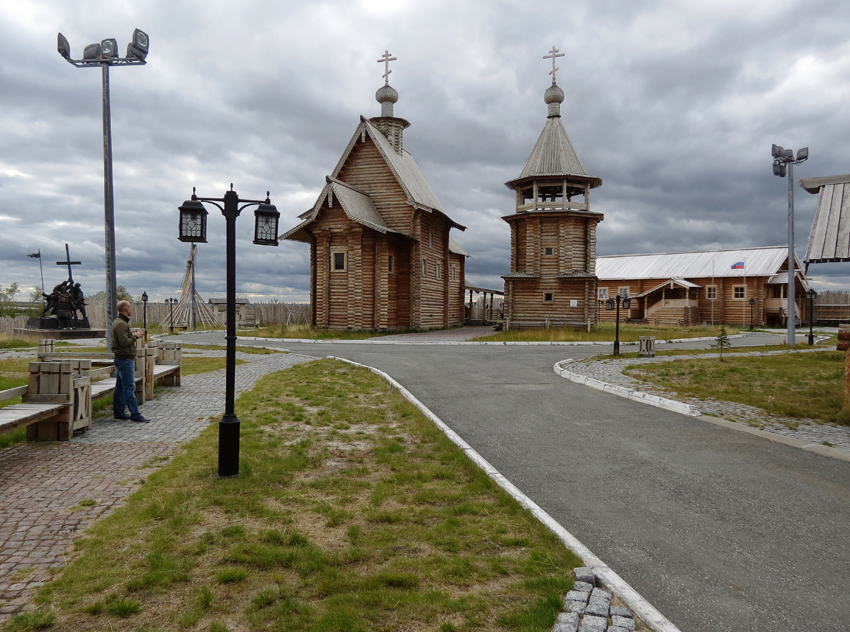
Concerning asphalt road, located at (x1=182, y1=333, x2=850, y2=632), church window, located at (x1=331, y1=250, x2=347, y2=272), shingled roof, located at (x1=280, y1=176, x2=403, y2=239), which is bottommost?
asphalt road, located at (x1=182, y1=333, x2=850, y2=632)

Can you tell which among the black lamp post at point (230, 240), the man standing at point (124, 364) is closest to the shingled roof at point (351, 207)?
the man standing at point (124, 364)

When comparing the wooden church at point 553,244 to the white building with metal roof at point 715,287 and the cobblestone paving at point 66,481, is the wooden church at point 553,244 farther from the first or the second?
the cobblestone paving at point 66,481

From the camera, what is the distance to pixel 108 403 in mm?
9961

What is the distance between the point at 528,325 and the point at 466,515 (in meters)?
29.4

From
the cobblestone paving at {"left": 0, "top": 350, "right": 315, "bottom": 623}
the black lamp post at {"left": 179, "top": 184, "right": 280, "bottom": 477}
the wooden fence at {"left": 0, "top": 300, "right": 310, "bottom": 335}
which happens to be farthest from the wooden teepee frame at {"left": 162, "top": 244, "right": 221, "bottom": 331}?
the black lamp post at {"left": 179, "top": 184, "right": 280, "bottom": 477}

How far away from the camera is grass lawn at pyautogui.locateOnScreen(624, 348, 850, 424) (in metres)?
9.91

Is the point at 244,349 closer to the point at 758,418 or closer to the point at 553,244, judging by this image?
the point at 758,418

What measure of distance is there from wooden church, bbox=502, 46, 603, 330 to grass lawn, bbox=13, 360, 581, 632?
90.5 feet

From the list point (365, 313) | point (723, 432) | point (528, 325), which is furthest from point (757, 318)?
point (723, 432)

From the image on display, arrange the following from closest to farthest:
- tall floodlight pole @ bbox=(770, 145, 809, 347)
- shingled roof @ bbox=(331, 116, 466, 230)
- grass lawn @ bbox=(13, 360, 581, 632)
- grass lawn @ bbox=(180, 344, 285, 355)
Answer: grass lawn @ bbox=(13, 360, 581, 632), grass lawn @ bbox=(180, 344, 285, 355), tall floodlight pole @ bbox=(770, 145, 809, 347), shingled roof @ bbox=(331, 116, 466, 230)

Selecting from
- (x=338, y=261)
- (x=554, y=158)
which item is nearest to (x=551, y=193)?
(x=554, y=158)

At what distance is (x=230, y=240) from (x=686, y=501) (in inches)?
219

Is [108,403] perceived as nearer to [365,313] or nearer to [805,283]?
[365,313]

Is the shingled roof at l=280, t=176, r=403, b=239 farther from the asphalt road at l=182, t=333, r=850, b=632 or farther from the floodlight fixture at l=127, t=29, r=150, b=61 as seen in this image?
the asphalt road at l=182, t=333, r=850, b=632
